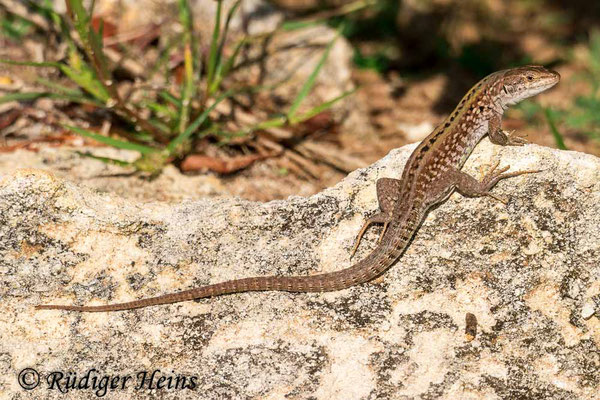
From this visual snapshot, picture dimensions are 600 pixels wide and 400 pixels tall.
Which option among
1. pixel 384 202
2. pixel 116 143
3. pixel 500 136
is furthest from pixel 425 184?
pixel 116 143

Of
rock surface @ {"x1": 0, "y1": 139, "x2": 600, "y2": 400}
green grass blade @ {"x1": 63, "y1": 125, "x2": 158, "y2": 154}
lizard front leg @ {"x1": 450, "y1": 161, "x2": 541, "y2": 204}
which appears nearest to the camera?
rock surface @ {"x1": 0, "y1": 139, "x2": 600, "y2": 400}

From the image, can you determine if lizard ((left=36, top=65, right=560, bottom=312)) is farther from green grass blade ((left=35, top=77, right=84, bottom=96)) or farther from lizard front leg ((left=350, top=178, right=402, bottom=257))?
green grass blade ((left=35, top=77, right=84, bottom=96))

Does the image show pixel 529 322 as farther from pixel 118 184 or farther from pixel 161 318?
pixel 118 184

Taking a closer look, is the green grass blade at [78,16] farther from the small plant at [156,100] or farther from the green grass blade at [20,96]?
the green grass blade at [20,96]

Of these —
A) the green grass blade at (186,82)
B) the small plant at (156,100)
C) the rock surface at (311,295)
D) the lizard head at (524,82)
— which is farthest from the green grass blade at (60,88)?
the lizard head at (524,82)

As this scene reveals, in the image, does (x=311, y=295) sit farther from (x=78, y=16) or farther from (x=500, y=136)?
(x=78, y=16)

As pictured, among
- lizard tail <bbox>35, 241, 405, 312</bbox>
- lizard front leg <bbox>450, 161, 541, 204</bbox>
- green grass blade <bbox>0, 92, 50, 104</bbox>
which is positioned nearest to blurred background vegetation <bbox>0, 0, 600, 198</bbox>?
green grass blade <bbox>0, 92, 50, 104</bbox>
